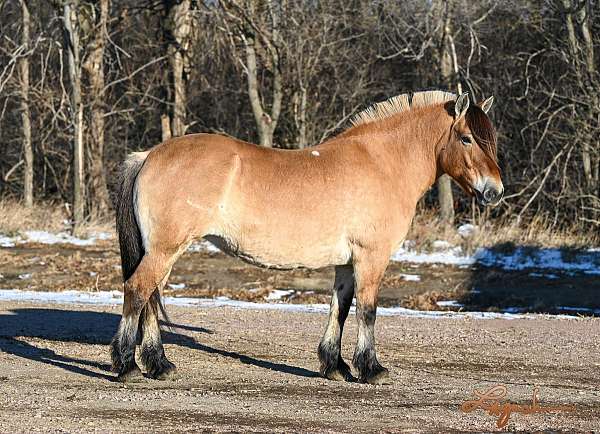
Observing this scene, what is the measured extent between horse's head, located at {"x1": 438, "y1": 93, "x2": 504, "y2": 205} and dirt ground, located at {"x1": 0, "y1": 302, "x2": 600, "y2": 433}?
1748 millimetres

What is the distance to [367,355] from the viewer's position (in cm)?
865

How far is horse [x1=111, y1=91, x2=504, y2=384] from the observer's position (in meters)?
8.38

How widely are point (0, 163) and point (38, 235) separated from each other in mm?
9282

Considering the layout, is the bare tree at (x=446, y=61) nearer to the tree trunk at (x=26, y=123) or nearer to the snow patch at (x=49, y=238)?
the snow patch at (x=49, y=238)

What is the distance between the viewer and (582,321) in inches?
535

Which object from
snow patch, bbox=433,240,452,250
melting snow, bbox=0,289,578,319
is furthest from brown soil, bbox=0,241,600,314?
snow patch, bbox=433,240,452,250

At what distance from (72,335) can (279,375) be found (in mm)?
3379

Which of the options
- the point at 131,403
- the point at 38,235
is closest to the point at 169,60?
the point at 38,235

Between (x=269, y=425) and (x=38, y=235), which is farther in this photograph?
(x=38, y=235)

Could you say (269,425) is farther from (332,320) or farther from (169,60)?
(169,60)

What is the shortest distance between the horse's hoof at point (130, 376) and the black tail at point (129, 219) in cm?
84

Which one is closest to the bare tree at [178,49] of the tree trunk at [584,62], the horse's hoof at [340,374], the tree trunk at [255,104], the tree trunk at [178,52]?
the tree trunk at [178,52]

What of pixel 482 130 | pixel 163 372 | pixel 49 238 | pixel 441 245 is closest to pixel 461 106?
pixel 482 130

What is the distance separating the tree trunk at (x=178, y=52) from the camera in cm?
2502
